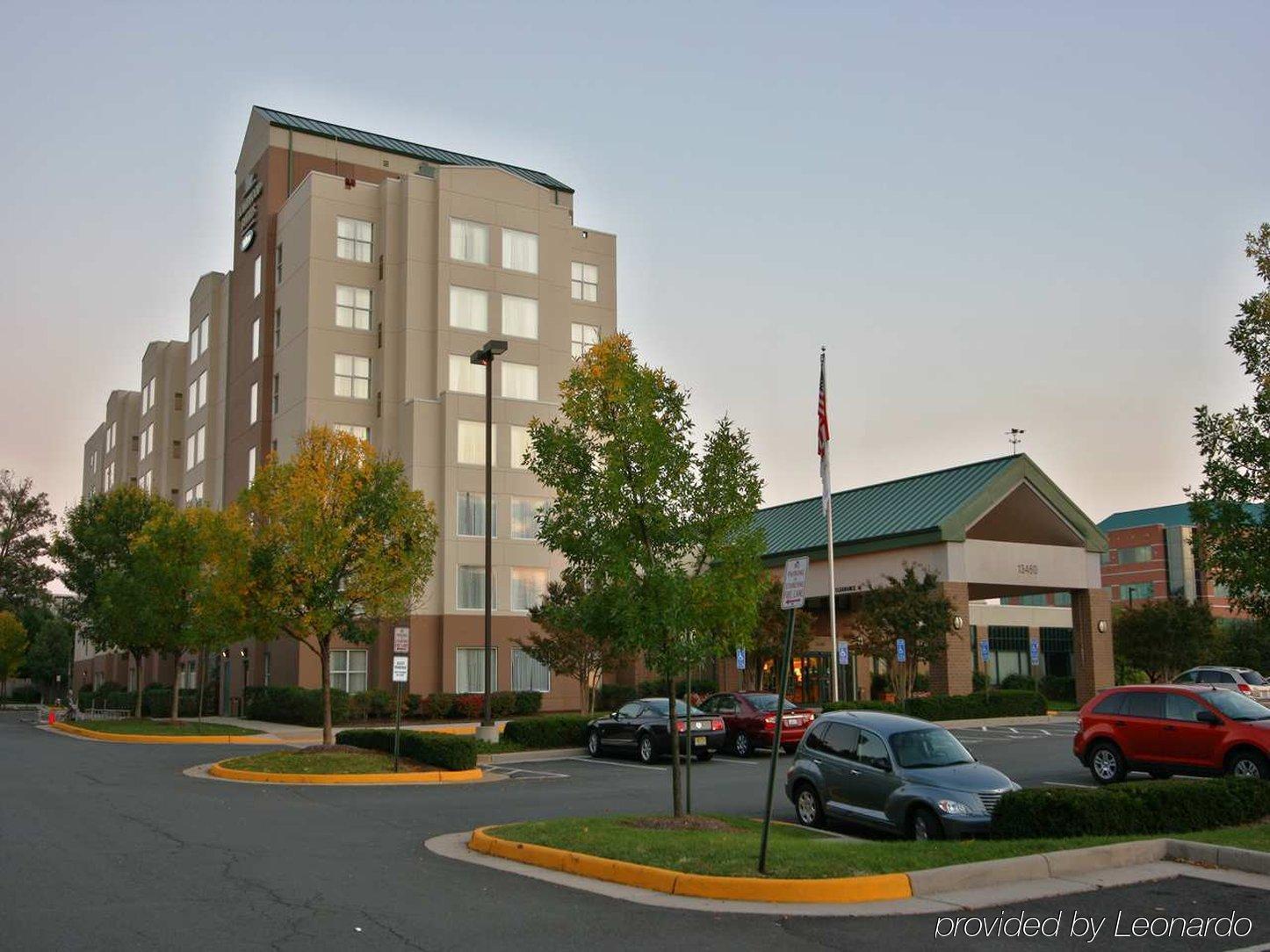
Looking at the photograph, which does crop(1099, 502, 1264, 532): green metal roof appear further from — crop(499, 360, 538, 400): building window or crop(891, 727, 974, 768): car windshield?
crop(891, 727, 974, 768): car windshield

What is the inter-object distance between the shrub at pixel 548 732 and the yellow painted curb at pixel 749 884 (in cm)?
1784

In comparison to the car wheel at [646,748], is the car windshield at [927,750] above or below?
above

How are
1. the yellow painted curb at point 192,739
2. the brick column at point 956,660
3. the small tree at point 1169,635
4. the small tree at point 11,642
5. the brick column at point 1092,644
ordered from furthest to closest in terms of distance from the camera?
the small tree at point 11,642 → the small tree at point 1169,635 → the brick column at point 1092,644 → the brick column at point 956,660 → the yellow painted curb at point 192,739

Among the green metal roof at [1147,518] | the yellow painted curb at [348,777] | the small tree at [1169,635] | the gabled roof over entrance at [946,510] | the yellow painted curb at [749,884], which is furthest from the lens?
the green metal roof at [1147,518]

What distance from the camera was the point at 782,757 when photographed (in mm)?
27516

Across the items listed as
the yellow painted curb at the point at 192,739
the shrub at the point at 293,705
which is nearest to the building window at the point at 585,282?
the shrub at the point at 293,705

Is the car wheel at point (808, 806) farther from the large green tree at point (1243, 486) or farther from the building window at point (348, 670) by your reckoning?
the building window at point (348, 670)

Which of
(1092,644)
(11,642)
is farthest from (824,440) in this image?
(11,642)

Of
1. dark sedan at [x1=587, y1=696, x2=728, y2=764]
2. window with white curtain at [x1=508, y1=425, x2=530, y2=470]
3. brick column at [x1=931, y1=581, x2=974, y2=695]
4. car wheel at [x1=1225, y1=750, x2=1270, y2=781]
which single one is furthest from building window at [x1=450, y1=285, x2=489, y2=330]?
car wheel at [x1=1225, y1=750, x2=1270, y2=781]

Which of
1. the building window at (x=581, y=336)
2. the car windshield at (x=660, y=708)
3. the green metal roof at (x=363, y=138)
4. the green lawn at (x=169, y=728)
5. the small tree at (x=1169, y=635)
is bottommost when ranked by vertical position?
the green lawn at (x=169, y=728)

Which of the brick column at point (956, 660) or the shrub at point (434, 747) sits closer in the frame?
the shrub at point (434, 747)

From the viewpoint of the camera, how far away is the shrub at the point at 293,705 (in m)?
39.9

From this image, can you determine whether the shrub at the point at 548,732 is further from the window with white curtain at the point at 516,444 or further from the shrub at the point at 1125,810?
the window with white curtain at the point at 516,444

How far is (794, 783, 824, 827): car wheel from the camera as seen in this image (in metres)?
15.7
